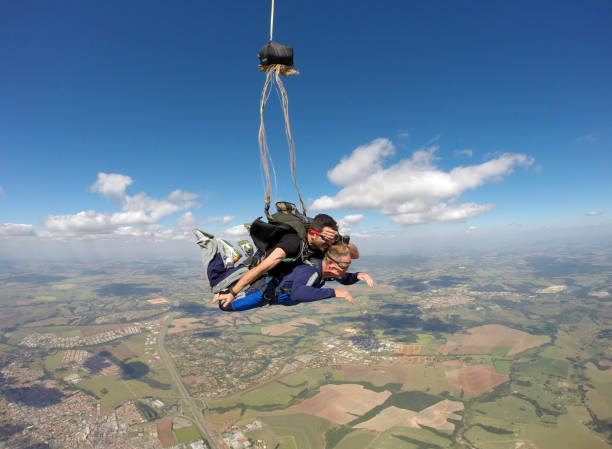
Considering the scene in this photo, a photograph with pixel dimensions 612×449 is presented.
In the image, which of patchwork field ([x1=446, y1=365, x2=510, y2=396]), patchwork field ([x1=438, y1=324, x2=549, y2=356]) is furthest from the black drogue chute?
patchwork field ([x1=438, y1=324, x2=549, y2=356])

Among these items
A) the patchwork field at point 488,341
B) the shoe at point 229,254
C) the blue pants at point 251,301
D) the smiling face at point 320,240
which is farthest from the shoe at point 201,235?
the patchwork field at point 488,341

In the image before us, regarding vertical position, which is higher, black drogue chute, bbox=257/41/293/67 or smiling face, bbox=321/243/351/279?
black drogue chute, bbox=257/41/293/67

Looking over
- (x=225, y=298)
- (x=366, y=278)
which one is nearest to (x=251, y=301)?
(x=225, y=298)

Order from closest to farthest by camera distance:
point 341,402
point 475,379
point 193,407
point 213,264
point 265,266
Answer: point 265,266, point 213,264, point 341,402, point 193,407, point 475,379

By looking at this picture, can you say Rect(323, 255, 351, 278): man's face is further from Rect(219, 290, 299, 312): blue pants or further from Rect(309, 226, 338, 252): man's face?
Rect(219, 290, 299, 312): blue pants

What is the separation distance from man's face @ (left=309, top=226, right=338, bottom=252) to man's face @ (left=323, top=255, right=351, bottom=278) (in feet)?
0.97

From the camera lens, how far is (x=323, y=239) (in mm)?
5637

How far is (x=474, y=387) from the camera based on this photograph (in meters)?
44.7

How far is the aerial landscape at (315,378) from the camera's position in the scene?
3522cm

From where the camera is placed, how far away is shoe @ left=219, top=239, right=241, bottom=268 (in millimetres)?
6508

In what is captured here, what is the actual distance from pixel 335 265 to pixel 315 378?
51267 millimetres

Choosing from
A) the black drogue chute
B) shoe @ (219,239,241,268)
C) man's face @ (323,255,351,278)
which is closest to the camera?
the black drogue chute

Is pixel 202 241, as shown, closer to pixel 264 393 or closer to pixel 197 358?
pixel 264 393

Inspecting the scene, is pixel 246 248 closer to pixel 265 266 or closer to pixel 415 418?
pixel 265 266
